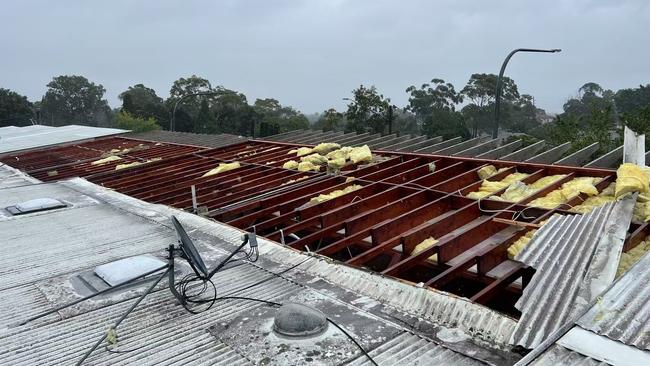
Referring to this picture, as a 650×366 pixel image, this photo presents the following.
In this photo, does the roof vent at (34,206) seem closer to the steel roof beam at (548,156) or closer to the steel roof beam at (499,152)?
the steel roof beam at (499,152)

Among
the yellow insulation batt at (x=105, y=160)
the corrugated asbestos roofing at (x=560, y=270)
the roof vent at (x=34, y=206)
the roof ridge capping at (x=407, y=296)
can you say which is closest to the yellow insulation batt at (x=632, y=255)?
the corrugated asbestos roofing at (x=560, y=270)

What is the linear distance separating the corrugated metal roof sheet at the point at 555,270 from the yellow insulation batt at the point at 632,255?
0.35 m

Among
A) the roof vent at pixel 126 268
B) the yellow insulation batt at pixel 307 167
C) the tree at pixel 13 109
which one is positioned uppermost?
the tree at pixel 13 109

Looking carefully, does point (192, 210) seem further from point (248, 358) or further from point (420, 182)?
point (248, 358)

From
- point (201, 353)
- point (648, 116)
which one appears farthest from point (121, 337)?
point (648, 116)

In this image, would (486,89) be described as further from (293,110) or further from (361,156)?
(361,156)

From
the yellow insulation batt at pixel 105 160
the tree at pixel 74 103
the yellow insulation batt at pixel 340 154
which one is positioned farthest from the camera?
the tree at pixel 74 103

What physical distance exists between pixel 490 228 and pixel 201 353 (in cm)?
371

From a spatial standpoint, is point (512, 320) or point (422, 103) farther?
point (422, 103)

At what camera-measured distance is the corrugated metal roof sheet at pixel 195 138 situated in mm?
15380

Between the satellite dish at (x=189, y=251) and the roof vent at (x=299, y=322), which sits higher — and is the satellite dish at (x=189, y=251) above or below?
above

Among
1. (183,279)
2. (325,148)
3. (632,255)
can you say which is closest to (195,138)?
(325,148)

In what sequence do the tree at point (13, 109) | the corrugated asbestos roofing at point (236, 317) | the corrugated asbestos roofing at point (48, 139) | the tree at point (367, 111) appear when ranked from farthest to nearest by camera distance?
the tree at point (13, 109) → the tree at point (367, 111) → the corrugated asbestos roofing at point (48, 139) → the corrugated asbestos roofing at point (236, 317)

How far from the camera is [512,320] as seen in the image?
3.50 m
